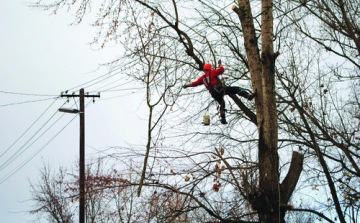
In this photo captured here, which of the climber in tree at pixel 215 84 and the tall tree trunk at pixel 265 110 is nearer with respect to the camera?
the tall tree trunk at pixel 265 110

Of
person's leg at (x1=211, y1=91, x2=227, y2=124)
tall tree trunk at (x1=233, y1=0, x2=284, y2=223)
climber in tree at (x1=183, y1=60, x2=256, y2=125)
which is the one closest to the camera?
tall tree trunk at (x1=233, y1=0, x2=284, y2=223)

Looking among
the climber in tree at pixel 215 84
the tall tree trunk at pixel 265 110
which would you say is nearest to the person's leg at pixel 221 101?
the climber in tree at pixel 215 84

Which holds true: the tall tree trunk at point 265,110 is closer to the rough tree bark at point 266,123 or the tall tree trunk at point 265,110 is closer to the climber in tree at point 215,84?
the rough tree bark at point 266,123

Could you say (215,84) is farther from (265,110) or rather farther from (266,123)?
(266,123)

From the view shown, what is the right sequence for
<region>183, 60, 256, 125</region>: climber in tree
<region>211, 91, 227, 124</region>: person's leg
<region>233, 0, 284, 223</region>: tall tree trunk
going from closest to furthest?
<region>233, 0, 284, 223</region>: tall tree trunk < <region>183, 60, 256, 125</region>: climber in tree < <region>211, 91, 227, 124</region>: person's leg

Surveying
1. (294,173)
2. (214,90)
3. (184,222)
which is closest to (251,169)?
(294,173)

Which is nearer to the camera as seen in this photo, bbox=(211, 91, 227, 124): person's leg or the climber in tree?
the climber in tree

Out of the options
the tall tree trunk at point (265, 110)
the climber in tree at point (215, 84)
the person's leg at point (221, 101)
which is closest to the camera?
the tall tree trunk at point (265, 110)

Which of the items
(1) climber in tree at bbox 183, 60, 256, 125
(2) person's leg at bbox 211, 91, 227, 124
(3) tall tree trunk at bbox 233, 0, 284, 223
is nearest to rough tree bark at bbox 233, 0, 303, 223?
(3) tall tree trunk at bbox 233, 0, 284, 223

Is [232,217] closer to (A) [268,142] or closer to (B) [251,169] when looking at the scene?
(B) [251,169]

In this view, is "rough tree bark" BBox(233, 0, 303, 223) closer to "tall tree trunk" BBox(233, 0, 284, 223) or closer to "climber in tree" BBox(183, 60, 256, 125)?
"tall tree trunk" BBox(233, 0, 284, 223)

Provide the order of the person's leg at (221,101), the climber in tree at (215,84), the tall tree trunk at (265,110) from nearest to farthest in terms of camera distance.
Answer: the tall tree trunk at (265,110) → the climber in tree at (215,84) → the person's leg at (221,101)

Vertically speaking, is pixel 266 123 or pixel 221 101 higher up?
pixel 221 101

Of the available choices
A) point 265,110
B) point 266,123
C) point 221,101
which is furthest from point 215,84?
point 266,123
